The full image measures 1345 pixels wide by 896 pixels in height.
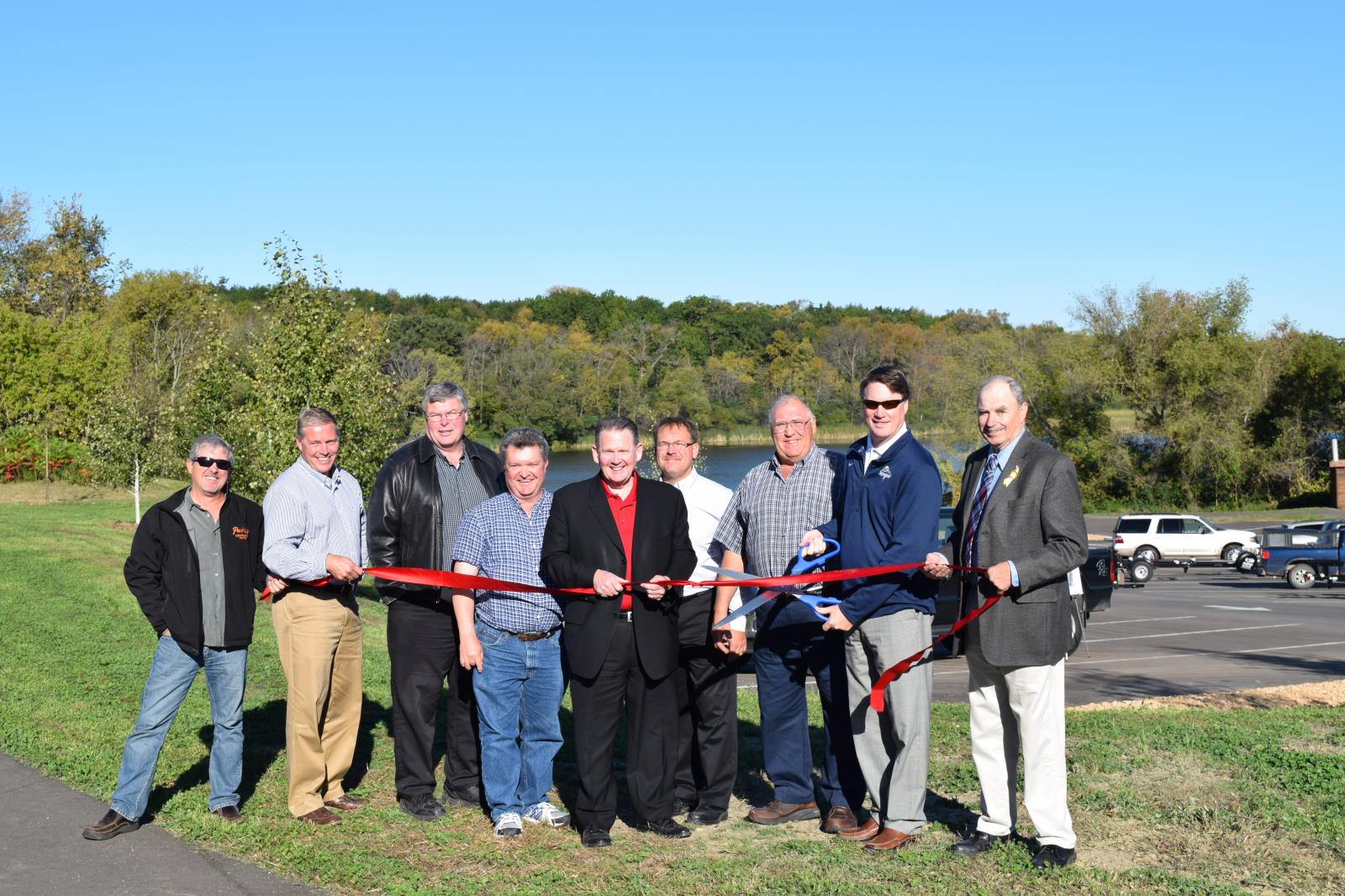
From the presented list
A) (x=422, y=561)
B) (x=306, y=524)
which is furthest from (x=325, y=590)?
(x=422, y=561)

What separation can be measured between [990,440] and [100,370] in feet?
170

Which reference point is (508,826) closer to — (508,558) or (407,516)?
(508,558)

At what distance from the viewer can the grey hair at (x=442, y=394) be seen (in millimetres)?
6660

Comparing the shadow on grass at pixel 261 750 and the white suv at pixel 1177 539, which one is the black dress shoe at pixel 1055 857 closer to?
the shadow on grass at pixel 261 750

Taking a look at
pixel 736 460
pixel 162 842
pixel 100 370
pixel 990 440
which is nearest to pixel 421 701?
pixel 162 842

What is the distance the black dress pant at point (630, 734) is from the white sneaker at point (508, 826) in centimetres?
31

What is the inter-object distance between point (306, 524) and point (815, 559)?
2.70 meters

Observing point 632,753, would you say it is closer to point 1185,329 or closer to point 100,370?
point 100,370

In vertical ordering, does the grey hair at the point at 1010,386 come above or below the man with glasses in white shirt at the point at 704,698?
above

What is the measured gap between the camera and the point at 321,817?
625cm

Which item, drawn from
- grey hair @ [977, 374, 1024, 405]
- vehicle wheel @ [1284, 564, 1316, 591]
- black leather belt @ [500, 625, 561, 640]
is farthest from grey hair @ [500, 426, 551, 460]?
vehicle wheel @ [1284, 564, 1316, 591]

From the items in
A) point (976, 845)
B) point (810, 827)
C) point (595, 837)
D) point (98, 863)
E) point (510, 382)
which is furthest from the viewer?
point (510, 382)

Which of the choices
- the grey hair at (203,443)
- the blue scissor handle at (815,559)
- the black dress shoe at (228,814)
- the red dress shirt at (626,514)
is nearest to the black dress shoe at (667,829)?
the red dress shirt at (626,514)

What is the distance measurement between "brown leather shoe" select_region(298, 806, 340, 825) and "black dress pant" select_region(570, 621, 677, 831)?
1277 mm
